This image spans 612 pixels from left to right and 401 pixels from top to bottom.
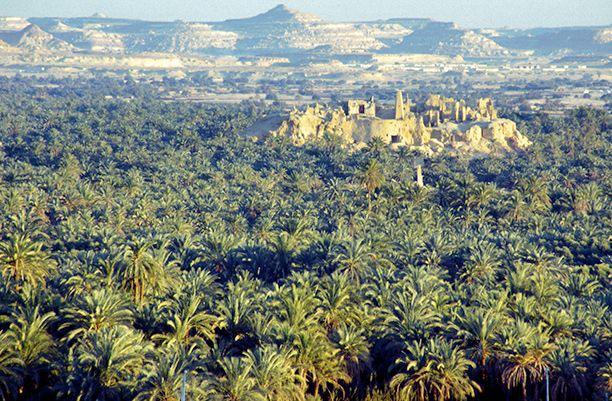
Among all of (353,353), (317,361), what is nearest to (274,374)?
(317,361)

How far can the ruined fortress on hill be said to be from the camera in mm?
118688

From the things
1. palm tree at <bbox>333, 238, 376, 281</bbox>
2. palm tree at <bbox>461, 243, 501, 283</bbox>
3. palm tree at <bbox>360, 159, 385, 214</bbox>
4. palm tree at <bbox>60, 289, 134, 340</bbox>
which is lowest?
palm tree at <bbox>360, 159, 385, 214</bbox>

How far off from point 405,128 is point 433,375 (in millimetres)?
82407

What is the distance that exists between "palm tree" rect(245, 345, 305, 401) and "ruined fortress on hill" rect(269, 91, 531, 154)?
3136 inches

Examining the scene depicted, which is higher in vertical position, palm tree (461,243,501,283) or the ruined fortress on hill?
palm tree (461,243,501,283)

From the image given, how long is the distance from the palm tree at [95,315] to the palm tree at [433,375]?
41.8 feet

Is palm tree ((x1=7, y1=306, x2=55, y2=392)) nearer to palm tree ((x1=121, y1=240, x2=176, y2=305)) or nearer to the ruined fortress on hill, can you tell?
palm tree ((x1=121, y1=240, x2=176, y2=305))

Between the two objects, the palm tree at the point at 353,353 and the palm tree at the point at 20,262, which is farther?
Answer: the palm tree at the point at 20,262

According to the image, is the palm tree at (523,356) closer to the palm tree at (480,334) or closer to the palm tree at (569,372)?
the palm tree at (569,372)

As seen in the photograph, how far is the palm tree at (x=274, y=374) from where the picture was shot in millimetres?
36594

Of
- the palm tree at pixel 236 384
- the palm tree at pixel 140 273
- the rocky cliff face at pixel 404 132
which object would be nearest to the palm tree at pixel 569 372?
the palm tree at pixel 236 384

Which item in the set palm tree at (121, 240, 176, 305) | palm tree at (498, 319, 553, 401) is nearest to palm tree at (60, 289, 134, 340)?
palm tree at (121, 240, 176, 305)

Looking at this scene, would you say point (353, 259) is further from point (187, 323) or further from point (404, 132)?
point (404, 132)

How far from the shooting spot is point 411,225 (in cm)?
7356
